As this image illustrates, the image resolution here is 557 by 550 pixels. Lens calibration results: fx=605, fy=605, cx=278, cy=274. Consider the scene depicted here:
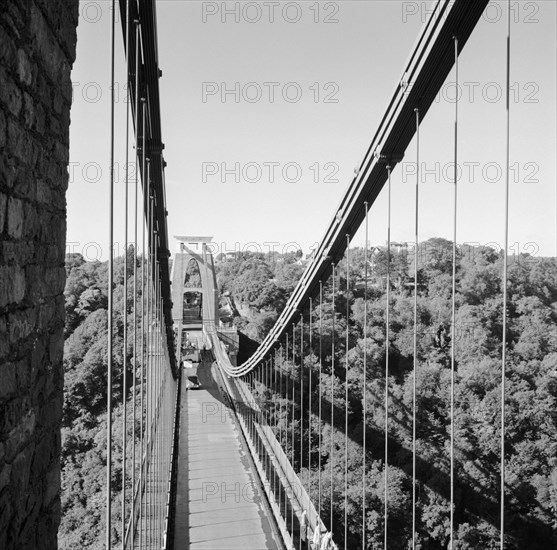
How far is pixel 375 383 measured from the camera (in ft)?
49.4

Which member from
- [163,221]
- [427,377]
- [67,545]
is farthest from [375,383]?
[163,221]

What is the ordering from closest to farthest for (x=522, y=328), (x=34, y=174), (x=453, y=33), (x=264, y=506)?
(x=34, y=174), (x=453, y=33), (x=264, y=506), (x=522, y=328)

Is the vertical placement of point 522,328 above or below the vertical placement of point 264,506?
above

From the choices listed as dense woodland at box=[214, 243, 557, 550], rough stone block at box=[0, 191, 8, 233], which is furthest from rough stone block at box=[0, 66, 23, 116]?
dense woodland at box=[214, 243, 557, 550]

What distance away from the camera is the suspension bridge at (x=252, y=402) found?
3.13 m

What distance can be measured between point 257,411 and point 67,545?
14.9ft

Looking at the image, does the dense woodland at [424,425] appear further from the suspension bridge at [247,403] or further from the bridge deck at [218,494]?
the bridge deck at [218,494]

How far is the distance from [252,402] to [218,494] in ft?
13.1

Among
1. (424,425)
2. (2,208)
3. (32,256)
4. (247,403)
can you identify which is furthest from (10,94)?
(424,425)

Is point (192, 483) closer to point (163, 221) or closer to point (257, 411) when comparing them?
point (257, 411)

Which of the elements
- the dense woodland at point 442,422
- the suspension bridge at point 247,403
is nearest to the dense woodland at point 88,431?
the suspension bridge at point 247,403

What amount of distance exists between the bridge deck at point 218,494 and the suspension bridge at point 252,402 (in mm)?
27

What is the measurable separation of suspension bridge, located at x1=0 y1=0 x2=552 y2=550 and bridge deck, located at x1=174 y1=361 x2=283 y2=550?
0.03 meters

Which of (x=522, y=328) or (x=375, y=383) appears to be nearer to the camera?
(x=375, y=383)
